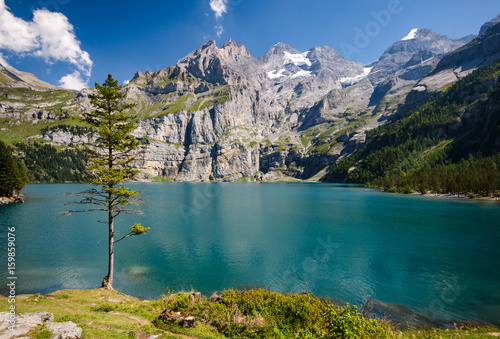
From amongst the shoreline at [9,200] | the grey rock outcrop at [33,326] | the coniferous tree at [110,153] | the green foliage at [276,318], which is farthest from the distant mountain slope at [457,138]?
the shoreline at [9,200]

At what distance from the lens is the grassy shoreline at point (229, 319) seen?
1123cm

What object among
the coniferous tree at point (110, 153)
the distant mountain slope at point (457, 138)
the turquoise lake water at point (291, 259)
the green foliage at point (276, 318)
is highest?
the distant mountain slope at point (457, 138)

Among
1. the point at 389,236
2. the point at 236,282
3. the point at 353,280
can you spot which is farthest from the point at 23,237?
the point at 389,236

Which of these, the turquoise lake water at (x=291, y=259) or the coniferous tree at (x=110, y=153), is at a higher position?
the coniferous tree at (x=110, y=153)

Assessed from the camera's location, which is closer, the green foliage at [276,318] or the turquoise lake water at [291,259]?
the green foliage at [276,318]

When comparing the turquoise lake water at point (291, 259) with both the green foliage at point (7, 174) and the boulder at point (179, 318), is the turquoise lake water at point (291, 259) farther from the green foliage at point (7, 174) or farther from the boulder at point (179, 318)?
the green foliage at point (7, 174)

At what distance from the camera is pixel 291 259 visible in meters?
33.0

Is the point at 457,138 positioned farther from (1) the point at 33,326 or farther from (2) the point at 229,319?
(1) the point at 33,326

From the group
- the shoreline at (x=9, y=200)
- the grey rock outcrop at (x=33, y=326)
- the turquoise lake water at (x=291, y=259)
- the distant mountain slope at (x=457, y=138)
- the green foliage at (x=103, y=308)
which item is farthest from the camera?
the distant mountain slope at (x=457, y=138)

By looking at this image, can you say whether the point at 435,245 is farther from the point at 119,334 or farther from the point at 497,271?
the point at 119,334

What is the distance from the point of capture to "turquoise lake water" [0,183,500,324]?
23734mm

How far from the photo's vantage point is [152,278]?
26.8 meters

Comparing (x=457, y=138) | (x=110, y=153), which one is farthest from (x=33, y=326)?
(x=457, y=138)

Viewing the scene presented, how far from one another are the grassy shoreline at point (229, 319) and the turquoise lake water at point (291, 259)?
7946 mm
